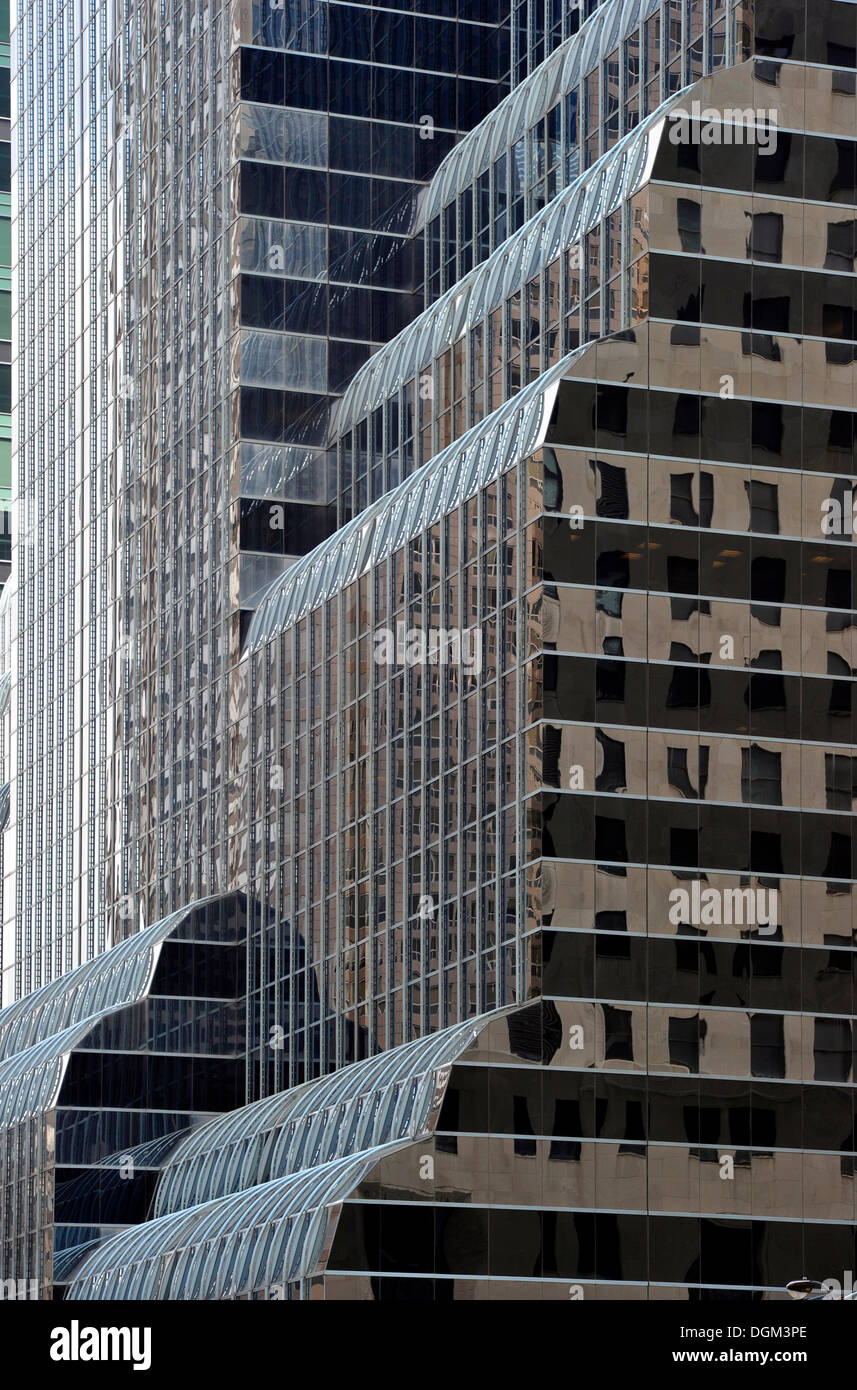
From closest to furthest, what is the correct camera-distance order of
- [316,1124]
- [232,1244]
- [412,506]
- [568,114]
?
[232,1244], [316,1124], [412,506], [568,114]

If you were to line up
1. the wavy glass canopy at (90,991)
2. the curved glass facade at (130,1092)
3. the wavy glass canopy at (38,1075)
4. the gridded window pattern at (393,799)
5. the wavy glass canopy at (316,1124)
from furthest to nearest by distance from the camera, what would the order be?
the wavy glass canopy at (90,991)
the wavy glass canopy at (38,1075)
the curved glass facade at (130,1092)
the gridded window pattern at (393,799)
the wavy glass canopy at (316,1124)

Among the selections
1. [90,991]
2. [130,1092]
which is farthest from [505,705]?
[90,991]

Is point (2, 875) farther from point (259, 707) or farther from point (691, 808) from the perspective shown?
point (691, 808)

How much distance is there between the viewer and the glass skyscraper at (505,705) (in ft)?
251

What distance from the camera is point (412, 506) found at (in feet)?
A: 293

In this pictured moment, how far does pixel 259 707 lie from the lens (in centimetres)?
10100

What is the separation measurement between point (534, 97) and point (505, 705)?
24.9 m

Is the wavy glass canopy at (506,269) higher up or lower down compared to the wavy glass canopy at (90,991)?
higher up

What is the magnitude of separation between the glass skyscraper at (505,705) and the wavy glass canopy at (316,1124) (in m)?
0.25

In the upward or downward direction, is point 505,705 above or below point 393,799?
above

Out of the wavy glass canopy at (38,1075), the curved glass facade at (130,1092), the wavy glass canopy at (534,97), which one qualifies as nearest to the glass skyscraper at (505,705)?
the curved glass facade at (130,1092)

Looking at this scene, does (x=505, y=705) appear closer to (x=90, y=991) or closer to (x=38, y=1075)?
(x=38, y=1075)

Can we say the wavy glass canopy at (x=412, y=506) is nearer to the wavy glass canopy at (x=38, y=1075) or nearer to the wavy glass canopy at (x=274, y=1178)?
the wavy glass canopy at (x=38, y=1075)

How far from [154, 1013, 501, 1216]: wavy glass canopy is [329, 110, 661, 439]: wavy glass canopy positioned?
75.8 feet
